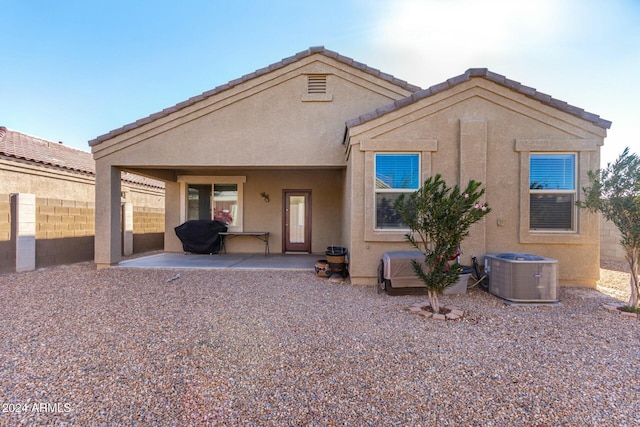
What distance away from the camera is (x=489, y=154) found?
6137 millimetres

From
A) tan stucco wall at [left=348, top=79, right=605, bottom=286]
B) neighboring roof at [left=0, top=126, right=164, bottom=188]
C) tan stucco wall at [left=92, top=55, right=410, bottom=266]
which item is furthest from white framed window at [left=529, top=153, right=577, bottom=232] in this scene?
neighboring roof at [left=0, top=126, right=164, bottom=188]

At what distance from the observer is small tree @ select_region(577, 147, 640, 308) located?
15.0 feet

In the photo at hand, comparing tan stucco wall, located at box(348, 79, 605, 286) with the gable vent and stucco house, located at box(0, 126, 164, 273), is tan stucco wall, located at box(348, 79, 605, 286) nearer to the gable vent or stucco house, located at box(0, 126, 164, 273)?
the gable vent

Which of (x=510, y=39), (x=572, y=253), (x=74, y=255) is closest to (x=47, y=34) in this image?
(x=74, y=255)

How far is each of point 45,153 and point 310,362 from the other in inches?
464

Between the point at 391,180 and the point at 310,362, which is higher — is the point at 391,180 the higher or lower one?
the higher one

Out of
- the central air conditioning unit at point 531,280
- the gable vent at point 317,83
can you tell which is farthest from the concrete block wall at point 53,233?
the central air conditioning unit at point 531,280

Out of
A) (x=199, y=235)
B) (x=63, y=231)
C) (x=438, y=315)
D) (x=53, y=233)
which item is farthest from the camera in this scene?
(x=199, y=235)

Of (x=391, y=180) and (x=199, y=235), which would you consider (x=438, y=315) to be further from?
(x=199, y=235)

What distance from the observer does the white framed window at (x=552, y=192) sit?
6.11 metres

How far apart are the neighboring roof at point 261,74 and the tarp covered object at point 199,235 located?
3529 millimetres

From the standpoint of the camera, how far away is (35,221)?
26.1ft

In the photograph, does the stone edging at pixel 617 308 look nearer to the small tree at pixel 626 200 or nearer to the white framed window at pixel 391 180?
the small tree at pixel 626 200

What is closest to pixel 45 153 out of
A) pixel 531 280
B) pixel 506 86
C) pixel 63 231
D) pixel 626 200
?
pixel 63 231
